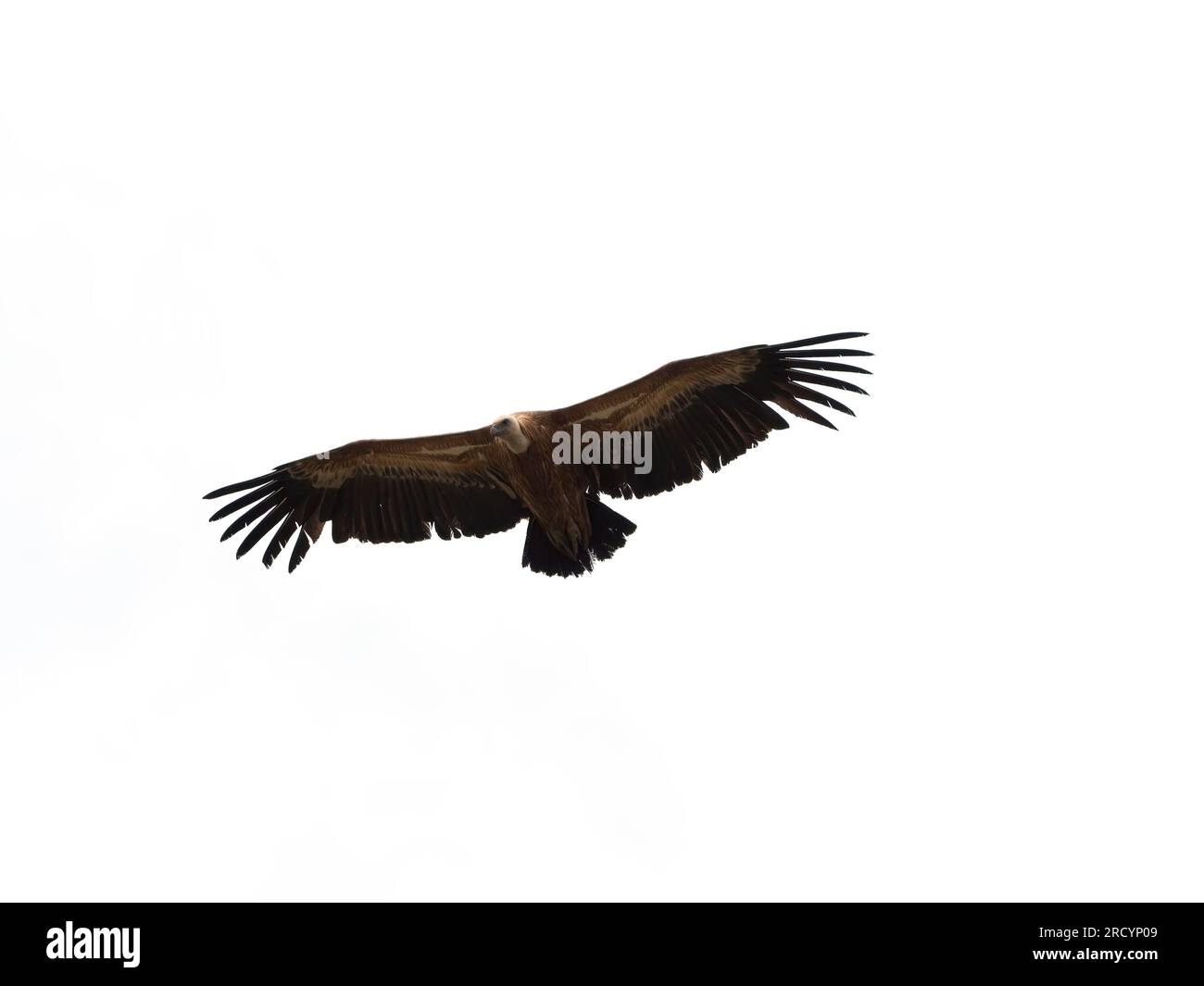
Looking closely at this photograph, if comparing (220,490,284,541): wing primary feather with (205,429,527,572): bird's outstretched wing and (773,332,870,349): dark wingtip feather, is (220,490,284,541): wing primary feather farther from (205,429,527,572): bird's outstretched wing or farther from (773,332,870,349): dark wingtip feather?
(773,332,870,349): dark wingtip feather

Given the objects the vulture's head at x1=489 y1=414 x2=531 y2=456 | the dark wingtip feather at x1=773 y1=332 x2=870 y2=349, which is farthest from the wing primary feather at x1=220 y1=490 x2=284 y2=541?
the dark wingtip feather at x1=773 y1=332 x2=870 y2=349

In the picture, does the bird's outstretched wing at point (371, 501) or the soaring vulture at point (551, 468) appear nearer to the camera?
the soaring vulture at point (551, 468)

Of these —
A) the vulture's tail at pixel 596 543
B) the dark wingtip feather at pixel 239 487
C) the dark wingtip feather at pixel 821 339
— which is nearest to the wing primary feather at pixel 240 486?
the dark wingtip feather at pixel 239 487

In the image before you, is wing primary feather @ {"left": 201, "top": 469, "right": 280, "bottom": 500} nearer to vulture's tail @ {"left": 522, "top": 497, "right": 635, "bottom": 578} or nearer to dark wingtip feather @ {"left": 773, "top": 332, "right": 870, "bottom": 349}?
vulture's tail @ {"left": 522, "top": 497, "right": 635, "bottom": 578}

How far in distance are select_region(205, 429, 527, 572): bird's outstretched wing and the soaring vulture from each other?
0.01 meters

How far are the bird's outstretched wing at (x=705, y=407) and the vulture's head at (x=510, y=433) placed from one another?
0.41 metres

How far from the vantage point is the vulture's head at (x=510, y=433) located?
525 inches

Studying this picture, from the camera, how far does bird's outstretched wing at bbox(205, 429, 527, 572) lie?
1446 cm

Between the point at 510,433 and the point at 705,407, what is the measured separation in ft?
6.31

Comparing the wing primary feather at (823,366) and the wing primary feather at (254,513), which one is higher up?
the wing primary feather at (823,366)

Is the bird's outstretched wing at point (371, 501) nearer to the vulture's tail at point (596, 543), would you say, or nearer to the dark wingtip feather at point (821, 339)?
the vulture's tail at point (596, 543)

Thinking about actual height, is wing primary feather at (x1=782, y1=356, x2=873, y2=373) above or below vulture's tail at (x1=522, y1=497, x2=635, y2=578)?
above

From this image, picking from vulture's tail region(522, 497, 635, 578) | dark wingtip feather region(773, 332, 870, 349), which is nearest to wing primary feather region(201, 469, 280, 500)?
vulture's tail region(522, 497, 635, 578)

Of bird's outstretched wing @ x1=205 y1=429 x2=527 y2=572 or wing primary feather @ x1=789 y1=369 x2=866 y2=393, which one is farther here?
bird's outstretched wing @ x1=205 y1=429 x2=527 y2=572
